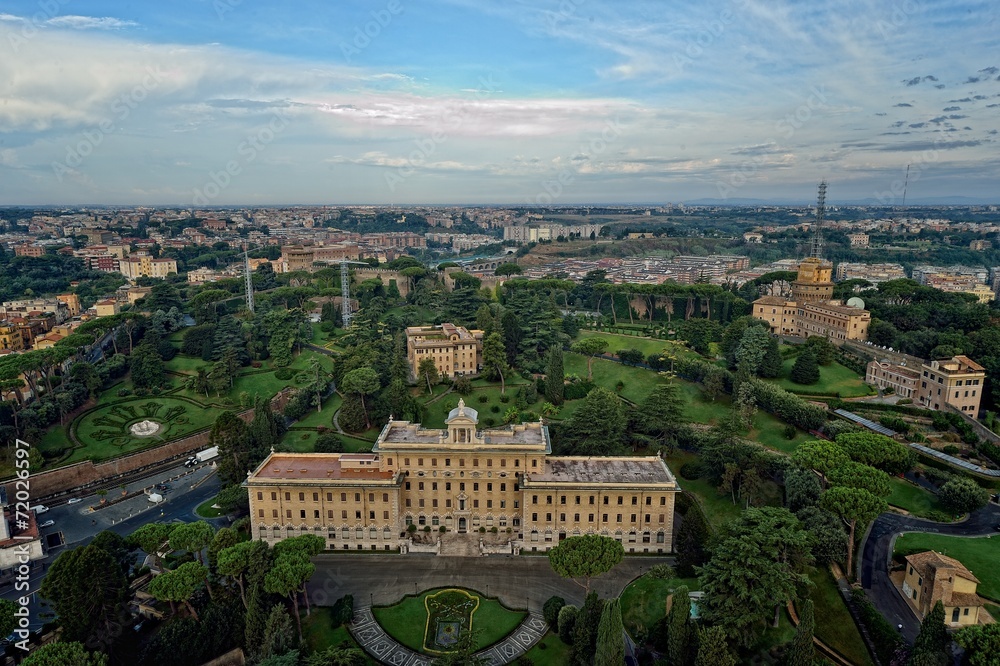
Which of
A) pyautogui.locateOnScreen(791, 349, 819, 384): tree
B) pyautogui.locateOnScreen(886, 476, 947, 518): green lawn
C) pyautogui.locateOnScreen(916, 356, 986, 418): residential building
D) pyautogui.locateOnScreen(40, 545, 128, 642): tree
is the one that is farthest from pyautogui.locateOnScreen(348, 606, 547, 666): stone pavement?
pyautogui.locateOnScreen(916, 356, 986, 418): residential building

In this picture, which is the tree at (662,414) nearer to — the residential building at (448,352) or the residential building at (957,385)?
the residential building at (957,385)

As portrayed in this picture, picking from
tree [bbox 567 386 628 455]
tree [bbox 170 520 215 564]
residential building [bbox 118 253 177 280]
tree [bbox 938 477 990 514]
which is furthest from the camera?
residential building [bbox 118 253 177 280]

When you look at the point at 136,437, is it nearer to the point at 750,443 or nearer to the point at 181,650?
the point at 181,650

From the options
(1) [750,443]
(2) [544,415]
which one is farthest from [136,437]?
(1) [750,443]

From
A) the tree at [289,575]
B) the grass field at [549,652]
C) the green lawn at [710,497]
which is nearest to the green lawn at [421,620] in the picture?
the grass field at [549,652]

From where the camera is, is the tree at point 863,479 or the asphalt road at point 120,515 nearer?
the tree at point 863,479

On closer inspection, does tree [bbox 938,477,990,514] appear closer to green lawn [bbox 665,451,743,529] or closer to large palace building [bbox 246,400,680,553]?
green lawn [bbox 665,451,743,529]

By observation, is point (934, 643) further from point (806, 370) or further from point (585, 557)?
point (806, 370)
